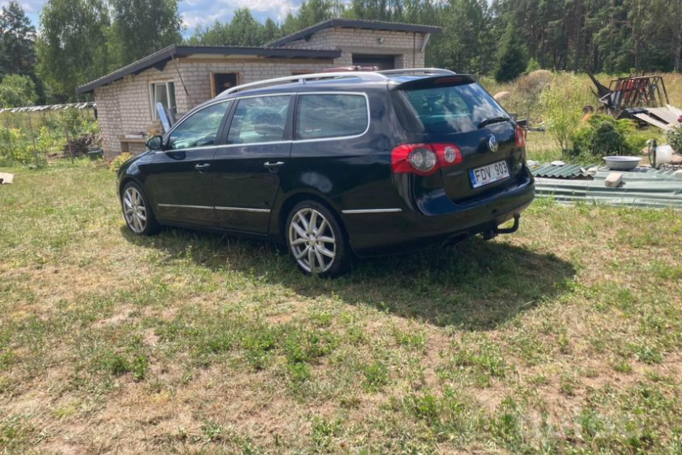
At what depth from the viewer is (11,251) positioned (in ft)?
20.4

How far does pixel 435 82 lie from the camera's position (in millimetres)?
4461

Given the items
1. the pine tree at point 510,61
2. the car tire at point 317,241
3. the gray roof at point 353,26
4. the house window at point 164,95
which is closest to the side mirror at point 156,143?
the car tire at point 317,241

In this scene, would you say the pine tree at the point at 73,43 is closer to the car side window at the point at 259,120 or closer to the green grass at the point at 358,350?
the car side window at the point at 259,120

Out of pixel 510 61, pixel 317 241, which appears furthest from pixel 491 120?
pixel 510 61

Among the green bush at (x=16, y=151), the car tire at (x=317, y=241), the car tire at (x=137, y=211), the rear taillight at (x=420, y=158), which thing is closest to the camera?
the rear taillight at (x=420, y=158)

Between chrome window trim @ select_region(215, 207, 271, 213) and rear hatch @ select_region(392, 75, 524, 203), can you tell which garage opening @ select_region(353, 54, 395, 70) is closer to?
chrome window trim @ select_region(215, 207, 271, 213)

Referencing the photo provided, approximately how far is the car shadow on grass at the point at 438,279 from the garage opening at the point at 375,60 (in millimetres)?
14526

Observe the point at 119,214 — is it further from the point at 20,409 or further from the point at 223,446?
the point at 223,446

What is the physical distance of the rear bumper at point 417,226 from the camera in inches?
159

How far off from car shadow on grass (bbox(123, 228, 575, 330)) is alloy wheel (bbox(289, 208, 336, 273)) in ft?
0.48

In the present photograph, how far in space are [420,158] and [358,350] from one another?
1464mm

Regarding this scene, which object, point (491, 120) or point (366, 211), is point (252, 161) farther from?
point (491, 120)

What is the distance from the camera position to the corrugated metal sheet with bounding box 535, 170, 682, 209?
6.51 metres

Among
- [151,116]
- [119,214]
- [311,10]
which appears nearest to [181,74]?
[151,116]
